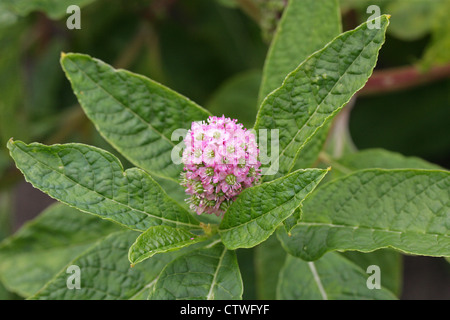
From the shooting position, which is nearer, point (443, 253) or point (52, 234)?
point (443, 253)

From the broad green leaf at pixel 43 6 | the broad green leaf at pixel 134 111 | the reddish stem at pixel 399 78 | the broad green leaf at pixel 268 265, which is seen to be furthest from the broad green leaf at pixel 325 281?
the broad green leaf at pixel 43 6

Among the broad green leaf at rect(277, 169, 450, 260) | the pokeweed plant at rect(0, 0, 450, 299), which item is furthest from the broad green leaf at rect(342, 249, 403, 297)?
the broad green leaf at rect(277, 169, 450, 260)

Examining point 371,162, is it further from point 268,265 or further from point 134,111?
point 134,111

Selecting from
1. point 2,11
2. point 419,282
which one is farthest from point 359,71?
point 419,282

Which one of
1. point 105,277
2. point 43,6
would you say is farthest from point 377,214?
point 43,6

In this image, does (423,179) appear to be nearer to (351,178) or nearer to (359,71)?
(351,178)

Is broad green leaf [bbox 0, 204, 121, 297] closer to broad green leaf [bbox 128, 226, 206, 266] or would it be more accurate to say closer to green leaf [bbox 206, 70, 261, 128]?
broad green leaf [bbox 128, 226, 206, 266]

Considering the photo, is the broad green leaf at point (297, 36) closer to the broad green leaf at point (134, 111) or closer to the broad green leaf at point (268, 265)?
the broad green leaf at point (134, 111)
